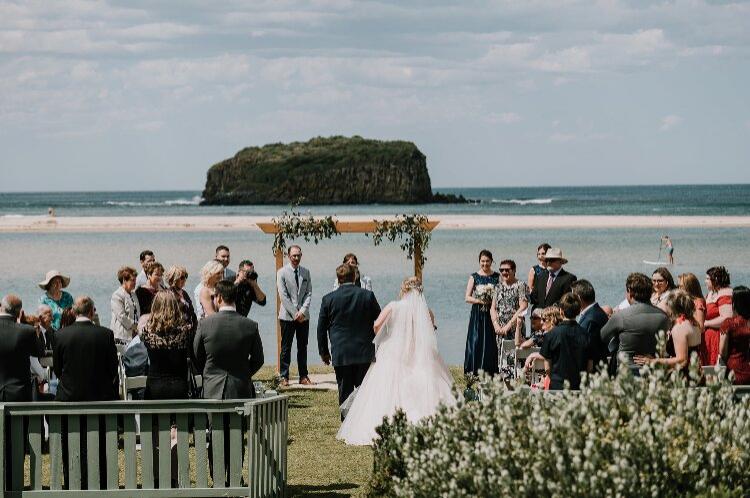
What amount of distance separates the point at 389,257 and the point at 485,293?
2554 centimetres

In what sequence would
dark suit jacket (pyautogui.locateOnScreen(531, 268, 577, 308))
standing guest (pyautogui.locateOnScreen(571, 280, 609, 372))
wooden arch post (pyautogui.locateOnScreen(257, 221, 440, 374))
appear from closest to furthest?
standing guest (pyautogui.locateOnScreen(571, 280, 609, 372)), dark suit jacket (pyautogui.locateOnScreen(531, 268, 577, 308)), wooden arch post (pyautogui.locateOnScreen(257, 221, 440, 374))

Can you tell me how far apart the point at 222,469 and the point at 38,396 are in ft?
9.86

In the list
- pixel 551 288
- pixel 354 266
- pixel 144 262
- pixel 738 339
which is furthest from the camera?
pixel 551 288

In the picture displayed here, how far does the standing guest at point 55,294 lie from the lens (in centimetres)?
1109

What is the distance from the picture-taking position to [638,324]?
29.1ft

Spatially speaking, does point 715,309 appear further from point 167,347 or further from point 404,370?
point 167,347

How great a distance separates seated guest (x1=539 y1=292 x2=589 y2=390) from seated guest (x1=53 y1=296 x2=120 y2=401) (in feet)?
10.5

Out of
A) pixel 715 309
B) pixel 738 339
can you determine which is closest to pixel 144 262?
pixel 715 309

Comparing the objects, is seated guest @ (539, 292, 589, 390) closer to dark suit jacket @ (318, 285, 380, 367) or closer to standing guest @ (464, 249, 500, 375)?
dark suit jacket @ (318, 285, 380, 367)

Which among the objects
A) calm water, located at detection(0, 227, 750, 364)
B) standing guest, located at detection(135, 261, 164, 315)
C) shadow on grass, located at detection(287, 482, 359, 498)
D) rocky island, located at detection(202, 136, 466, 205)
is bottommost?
shadow on grass, located at detection(287, 482, 359, 498)

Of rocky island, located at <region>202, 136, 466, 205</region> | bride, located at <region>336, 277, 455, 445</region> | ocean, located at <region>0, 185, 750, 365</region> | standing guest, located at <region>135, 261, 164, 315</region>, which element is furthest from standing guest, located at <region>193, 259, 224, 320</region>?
rocky island, located at <region>202, 136, 466, 205</region>

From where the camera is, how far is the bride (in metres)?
10.7

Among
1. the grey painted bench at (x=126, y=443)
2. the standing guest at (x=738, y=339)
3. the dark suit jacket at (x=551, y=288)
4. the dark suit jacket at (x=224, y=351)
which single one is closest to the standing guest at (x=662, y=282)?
the standing guest at (x=738, y=339)

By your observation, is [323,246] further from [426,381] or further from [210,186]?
[210,186]
